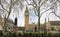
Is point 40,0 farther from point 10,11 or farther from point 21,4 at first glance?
point 10,11

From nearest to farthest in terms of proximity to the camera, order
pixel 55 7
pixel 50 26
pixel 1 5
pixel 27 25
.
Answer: pixel 1 5, pixel 55 7, pixel 27 25, pixel 50 26

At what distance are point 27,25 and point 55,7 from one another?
200 ft

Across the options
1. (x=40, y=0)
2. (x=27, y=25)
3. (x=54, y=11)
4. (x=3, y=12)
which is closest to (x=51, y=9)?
(x=54, y=11)

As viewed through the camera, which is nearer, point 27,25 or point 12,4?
point 12,4

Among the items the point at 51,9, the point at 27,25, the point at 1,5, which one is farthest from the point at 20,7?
the point at 27,25

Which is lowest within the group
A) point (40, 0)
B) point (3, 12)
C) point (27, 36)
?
point (27, 36)

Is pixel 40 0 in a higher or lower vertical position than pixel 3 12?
higher

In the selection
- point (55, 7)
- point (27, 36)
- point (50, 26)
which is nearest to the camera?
point (27, 36)

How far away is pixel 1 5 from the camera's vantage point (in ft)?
110

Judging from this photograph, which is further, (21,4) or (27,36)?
(21,4)

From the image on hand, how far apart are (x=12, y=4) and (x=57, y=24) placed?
75.2 metres

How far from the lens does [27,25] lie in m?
96.0

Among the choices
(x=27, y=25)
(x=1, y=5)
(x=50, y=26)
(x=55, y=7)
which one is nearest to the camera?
(x=1, y=5)

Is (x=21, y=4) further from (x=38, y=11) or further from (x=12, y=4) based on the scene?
(x=38, y=11)
